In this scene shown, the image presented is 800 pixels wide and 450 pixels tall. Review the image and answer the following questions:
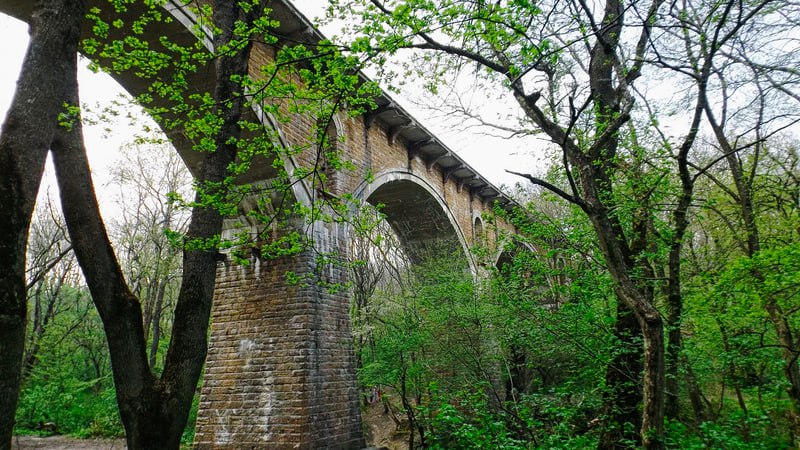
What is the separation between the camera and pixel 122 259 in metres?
15.0

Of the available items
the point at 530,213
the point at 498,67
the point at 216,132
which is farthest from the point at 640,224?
the point at 216,132

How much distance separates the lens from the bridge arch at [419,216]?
36.6ft

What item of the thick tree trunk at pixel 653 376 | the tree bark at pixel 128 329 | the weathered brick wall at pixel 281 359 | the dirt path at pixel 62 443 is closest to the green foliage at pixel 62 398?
the dirt path at pixel 62 443

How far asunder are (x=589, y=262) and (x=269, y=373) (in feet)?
13.7

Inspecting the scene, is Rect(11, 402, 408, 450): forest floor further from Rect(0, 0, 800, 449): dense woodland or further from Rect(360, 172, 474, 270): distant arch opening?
Rect(360, 172, 474, 270): distant arch opening

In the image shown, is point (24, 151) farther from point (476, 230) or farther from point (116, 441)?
point (476, 230)

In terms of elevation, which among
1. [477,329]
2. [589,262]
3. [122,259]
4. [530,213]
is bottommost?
[477,329]

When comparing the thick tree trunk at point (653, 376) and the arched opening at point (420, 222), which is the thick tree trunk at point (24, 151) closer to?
the thick tree trunk at point (653, 376)

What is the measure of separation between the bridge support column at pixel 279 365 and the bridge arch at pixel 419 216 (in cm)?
424

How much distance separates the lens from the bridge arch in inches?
439

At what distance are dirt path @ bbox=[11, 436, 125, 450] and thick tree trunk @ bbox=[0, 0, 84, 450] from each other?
31.2 ft

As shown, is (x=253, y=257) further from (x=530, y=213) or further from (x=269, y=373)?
(x=530, y=213)

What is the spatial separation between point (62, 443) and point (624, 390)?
41.4ft

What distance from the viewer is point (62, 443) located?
444 inches
